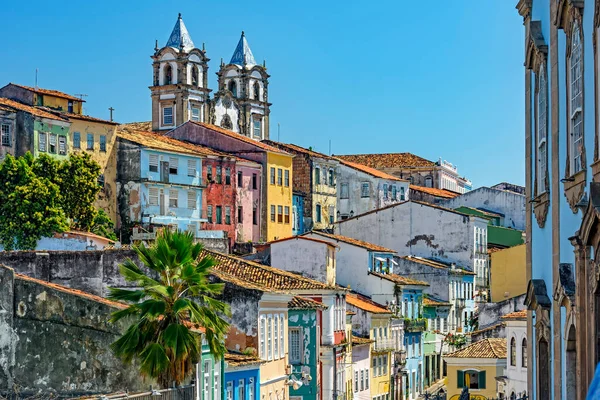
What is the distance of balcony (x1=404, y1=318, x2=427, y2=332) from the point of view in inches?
3551

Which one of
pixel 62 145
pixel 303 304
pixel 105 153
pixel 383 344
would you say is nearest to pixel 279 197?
pixel 105 153

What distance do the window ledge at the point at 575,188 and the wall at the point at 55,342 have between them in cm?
1964

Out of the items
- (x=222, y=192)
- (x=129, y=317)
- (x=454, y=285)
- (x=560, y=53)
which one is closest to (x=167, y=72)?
(x=222, y=192)

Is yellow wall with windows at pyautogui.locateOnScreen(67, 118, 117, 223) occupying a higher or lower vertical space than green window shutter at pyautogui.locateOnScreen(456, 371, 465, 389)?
higher

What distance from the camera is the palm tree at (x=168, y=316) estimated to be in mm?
38000

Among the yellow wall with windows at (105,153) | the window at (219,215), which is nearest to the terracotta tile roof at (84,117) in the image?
the yellow wall with windows at (105,153)

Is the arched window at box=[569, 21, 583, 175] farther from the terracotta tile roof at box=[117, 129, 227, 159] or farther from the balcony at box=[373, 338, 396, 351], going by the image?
the terracotta tile roof at box=[117, 129, 227, 159]

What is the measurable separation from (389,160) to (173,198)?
5707 centimetres

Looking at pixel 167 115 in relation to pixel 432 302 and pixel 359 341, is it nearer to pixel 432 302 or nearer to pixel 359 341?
pixel 432 302

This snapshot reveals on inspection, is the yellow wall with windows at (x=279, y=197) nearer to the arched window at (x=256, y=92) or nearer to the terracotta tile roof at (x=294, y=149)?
the terracotta tile roof at (x=294, y=149)

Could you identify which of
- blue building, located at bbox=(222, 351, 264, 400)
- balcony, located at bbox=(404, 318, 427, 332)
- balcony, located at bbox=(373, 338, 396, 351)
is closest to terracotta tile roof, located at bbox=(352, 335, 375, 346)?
balcony, located at bbox=(373, 338, 396, 351)

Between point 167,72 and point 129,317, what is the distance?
9827cm

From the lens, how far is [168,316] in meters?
39.3

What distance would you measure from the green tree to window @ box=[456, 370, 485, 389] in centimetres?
2405
